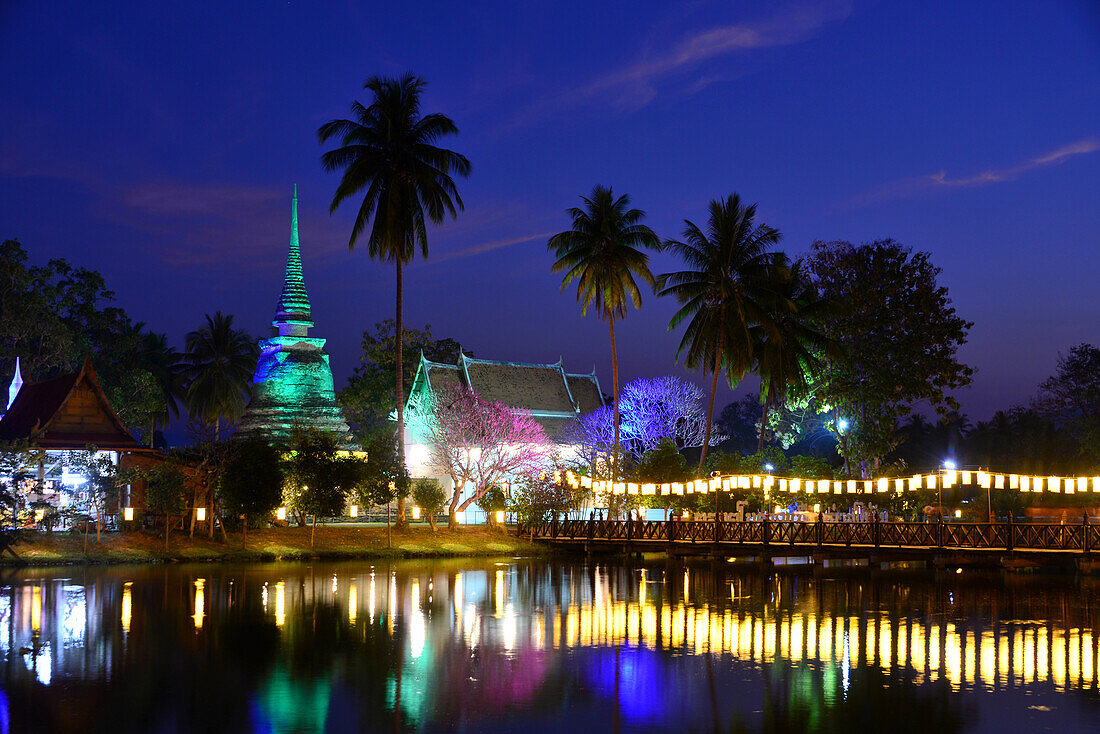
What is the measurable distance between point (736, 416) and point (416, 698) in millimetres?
87116

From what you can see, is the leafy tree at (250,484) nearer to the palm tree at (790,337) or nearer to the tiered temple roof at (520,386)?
the tiered temple roof at (520,386)

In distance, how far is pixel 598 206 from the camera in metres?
47.8

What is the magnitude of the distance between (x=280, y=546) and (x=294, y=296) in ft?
70.8

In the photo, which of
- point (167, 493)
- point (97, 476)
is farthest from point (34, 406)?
point (167, 493)

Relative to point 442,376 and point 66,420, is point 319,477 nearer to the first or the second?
point 66,420

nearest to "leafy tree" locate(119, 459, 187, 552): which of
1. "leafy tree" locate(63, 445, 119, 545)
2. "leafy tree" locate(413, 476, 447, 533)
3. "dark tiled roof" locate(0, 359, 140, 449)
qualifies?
Answer: "leafy tree" locate(63, 445, 119, 545)

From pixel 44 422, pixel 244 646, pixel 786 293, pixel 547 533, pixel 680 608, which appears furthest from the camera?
pixel 786 293

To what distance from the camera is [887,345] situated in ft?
157

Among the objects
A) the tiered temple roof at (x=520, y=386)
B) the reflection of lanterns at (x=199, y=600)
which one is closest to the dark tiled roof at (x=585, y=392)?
the tiered temple roof at (x=520, y=386)

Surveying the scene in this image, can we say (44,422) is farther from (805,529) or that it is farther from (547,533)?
(805,529)

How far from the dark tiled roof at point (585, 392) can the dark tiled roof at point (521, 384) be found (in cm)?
142

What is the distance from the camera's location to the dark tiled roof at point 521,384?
198 ft

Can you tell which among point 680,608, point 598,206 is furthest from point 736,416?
point 680,608

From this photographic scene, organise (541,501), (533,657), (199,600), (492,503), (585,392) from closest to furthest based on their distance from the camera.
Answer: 1. (533,657)
2. (199,600)
3. (541,501)
4. (492,503)
5. (585,392)
